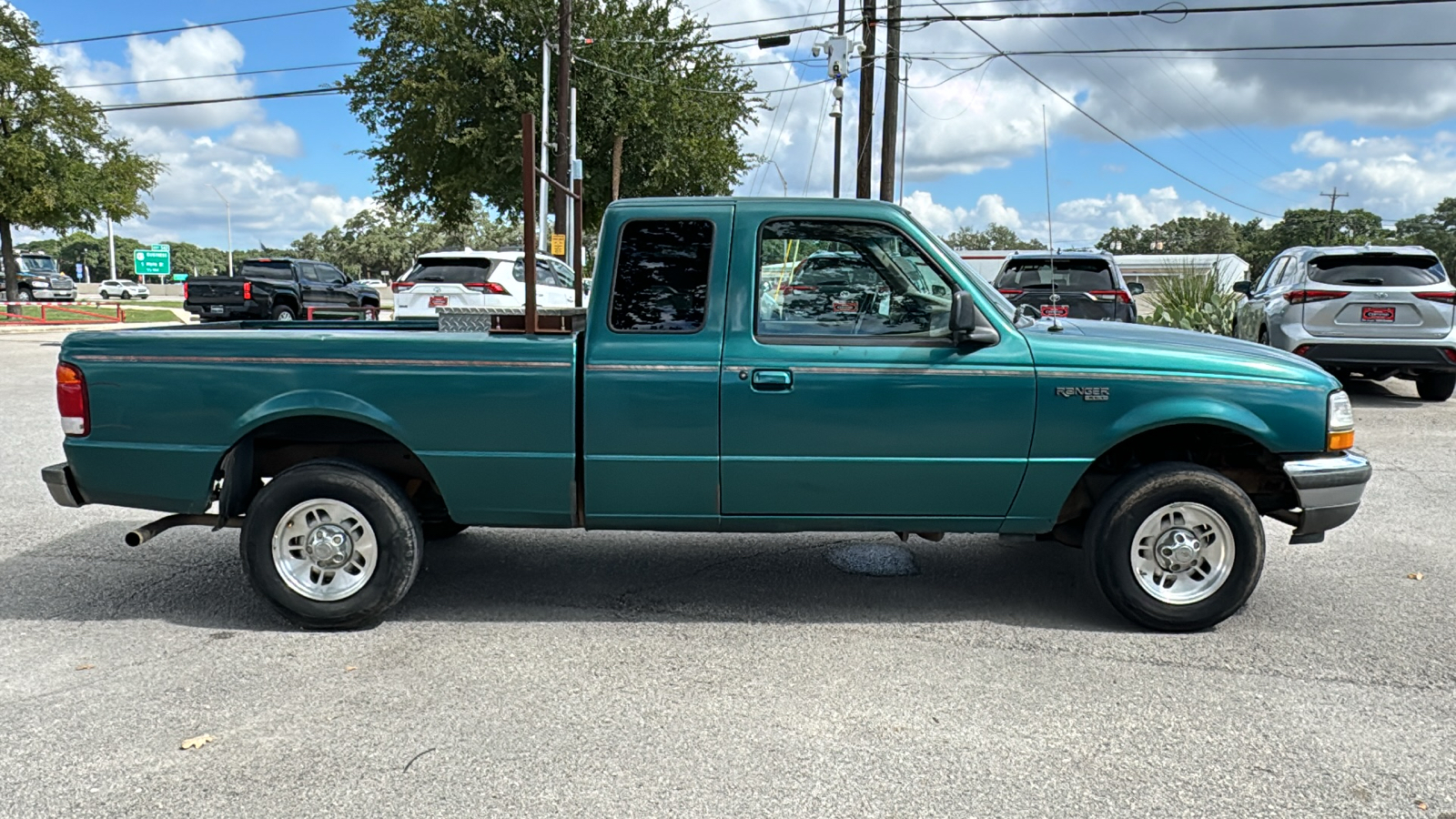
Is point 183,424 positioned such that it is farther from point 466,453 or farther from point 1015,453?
point 1015,453

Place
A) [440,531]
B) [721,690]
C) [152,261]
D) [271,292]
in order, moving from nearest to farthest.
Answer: [721,690] < [440,531] < [271,292] < [152,261]

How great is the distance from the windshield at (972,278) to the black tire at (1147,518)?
919mm

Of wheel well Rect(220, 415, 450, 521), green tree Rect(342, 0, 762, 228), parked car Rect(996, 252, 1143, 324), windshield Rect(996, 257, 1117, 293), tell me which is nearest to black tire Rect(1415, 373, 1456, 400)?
parked car Rect(996, 252, 1143, 324)

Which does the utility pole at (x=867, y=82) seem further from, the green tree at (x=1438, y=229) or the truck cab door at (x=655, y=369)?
the green tree at (x=1438, y=229)

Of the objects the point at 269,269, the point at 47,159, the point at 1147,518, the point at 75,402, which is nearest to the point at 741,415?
the point at 1147,518

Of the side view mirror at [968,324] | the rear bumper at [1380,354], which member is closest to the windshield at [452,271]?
the rear bumper at [1380,354]

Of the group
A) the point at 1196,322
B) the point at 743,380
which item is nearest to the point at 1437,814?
the point at 743,380

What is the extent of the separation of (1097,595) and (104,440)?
4.47 m

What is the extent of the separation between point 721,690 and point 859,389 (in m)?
1.36

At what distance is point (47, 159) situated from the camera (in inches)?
1092

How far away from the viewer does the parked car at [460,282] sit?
579 inches

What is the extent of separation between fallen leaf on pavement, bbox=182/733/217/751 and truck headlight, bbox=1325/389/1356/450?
4.59 meters

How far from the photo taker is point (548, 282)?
16703mm

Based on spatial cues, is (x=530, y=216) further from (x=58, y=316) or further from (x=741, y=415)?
(x=58, y=316)
